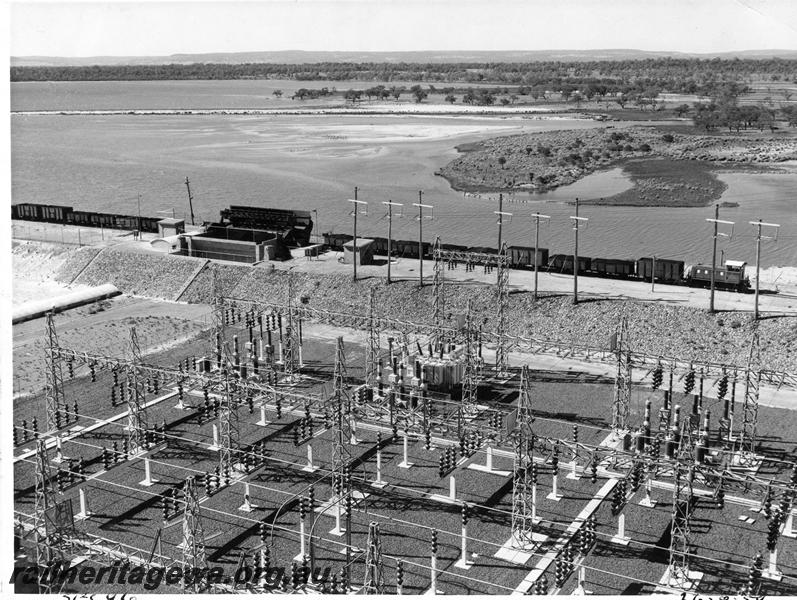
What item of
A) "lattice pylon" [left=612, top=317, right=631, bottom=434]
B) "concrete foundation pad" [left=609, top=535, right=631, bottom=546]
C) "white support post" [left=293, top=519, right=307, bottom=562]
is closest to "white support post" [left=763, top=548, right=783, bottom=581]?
"concrete foundation pad" [left=609, top=535, right=631, bottom=546]

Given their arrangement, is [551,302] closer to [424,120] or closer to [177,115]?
[424,120]

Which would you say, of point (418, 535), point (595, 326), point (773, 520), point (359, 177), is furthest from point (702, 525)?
point (359, 177)

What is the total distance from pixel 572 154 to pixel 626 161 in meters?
5.76

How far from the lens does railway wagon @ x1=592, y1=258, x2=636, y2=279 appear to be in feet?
169

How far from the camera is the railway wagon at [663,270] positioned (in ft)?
165

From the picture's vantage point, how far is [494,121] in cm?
14688

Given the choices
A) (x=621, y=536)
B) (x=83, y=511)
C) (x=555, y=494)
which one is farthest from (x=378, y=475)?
(x=83, y=511)

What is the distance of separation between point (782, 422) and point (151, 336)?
98.2ft

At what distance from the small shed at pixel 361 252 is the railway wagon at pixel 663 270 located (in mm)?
15615

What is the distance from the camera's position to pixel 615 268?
170 feet

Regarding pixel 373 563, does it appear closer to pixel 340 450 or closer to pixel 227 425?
pixel 340 450

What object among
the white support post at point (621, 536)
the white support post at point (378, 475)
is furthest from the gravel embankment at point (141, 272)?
the white support post at point (621, 536)

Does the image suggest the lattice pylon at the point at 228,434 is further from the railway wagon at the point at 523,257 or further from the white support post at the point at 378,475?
the railway wagon at the point at 523,257

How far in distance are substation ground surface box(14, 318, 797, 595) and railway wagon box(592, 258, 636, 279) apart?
12.9 meters
